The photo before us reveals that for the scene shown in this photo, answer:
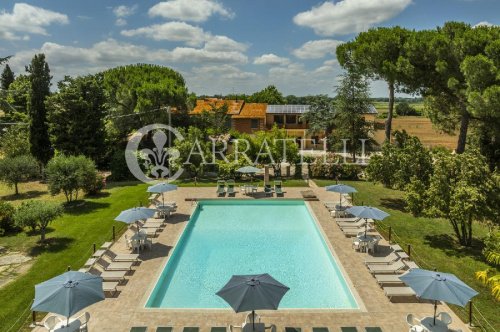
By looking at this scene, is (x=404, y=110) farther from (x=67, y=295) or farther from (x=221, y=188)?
(x=67, y=295)

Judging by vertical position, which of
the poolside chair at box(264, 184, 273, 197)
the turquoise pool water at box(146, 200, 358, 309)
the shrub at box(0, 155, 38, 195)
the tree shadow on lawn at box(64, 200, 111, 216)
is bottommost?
the turquoise pool water at box(146, 200, 358, 309)

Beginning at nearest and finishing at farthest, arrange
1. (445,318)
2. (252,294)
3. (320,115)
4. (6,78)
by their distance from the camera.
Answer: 1. (252,294)
2. (445,318)
3. (320,115)
4. (6,78)

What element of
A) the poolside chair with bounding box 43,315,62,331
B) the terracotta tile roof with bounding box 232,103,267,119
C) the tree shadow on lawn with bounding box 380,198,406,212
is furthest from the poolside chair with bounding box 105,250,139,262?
the terracotta tile roof with bounding box 232,103,267,119

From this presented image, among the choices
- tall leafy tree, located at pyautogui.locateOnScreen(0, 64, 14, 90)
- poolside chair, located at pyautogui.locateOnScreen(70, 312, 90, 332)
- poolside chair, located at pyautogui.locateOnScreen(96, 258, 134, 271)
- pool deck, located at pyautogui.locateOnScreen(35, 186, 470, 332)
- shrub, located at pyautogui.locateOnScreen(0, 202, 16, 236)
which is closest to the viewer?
A: poolside chair, located at pyautogui.locateOnScreen(70, 312, 90, 332)

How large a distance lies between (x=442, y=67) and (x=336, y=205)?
12.1m

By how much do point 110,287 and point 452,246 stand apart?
15.7m

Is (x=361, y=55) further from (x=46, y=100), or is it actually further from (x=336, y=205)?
(x=46, y=100)

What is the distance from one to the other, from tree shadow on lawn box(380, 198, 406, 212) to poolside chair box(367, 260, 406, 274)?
32.4ft

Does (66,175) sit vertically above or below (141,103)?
below

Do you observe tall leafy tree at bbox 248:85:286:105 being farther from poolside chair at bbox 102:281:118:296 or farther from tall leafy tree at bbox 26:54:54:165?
poolside chair at bbox 102:281:118:296

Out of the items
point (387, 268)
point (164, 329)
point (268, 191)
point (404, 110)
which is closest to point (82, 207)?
point (268, 191)

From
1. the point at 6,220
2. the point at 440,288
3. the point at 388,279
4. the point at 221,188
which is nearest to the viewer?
the point at 440,288

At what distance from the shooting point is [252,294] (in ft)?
34.3

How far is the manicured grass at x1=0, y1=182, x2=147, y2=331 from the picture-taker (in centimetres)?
1332
